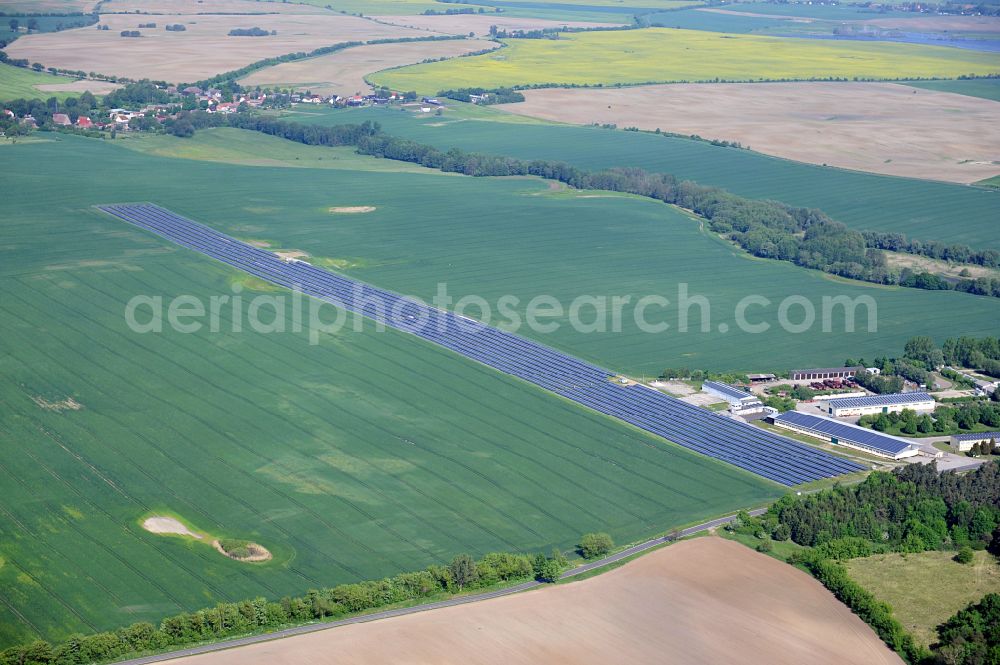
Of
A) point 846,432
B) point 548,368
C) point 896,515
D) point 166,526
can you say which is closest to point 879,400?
point 846,432

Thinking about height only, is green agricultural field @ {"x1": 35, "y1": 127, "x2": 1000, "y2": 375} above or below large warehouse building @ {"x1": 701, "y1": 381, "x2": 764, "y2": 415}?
above

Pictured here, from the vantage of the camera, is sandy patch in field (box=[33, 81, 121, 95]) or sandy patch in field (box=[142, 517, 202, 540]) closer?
sandy patch in field (box=[142, 517, 202, 540])

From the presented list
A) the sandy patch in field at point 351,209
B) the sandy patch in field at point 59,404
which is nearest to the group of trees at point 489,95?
the sandy patch in field at point 351,209

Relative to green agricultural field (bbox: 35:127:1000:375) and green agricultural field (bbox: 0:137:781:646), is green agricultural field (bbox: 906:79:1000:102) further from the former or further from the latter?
green agricultural field (bbox: 0:137:781:646)

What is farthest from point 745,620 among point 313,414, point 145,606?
point 313,414

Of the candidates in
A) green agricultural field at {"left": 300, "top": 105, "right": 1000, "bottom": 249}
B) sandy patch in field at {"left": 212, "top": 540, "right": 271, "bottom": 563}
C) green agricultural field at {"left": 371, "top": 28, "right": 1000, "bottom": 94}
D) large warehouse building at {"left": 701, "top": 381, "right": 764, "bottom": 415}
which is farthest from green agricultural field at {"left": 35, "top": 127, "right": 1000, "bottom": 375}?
green agricultural field at {"left": 371, "top": 28, "right": 1000, "bottom": 94}

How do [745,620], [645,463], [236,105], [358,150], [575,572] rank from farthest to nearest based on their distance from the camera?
[236,105] → [358,150] → [645,463] → [575,572] → [745,620]

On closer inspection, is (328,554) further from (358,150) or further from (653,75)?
(653,75)
